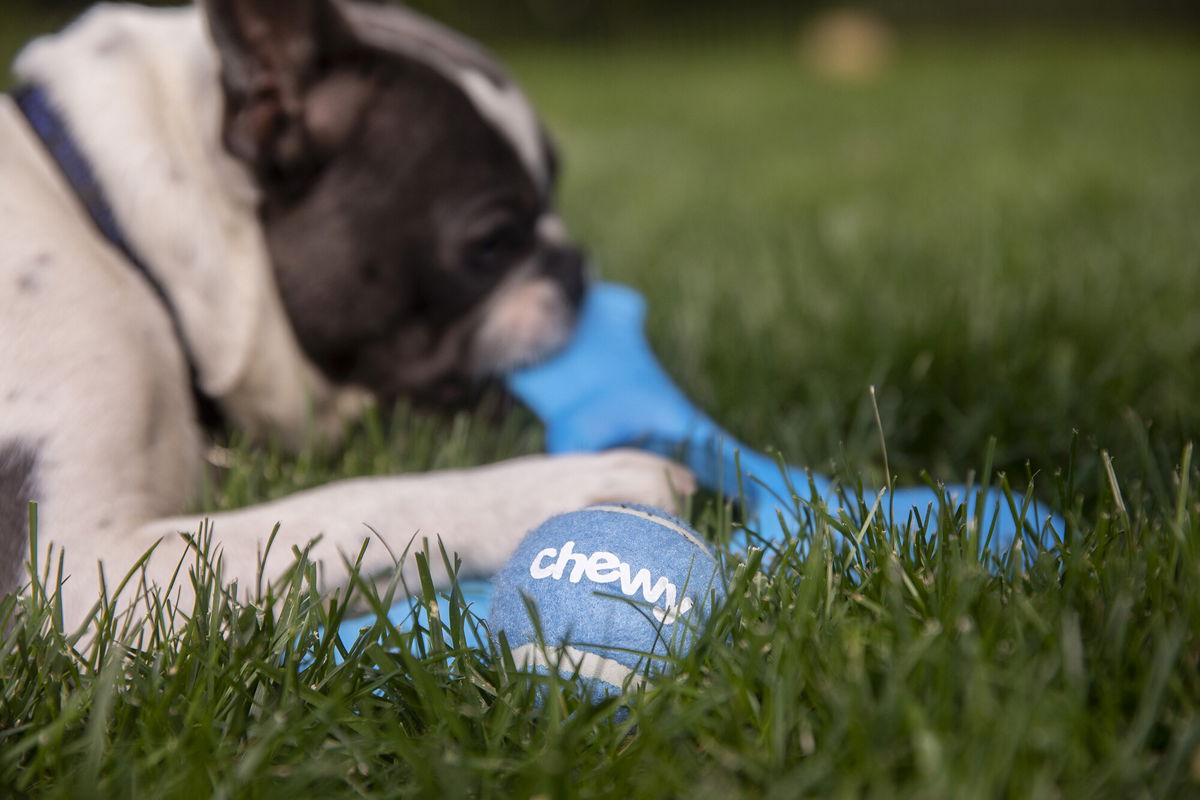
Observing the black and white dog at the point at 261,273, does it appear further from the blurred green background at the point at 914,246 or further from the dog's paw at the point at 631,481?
the blurred green background at the point at 914,246

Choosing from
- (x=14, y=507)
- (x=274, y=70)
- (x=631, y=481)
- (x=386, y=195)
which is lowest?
(x=14, y=507)

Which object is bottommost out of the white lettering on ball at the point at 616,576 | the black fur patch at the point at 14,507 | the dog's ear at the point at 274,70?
the black fur patch at the point at 14,507

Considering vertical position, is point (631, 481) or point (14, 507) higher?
point (631, 481)

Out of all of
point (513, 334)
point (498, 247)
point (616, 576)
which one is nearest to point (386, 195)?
point (498, 247)

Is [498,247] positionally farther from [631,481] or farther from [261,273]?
[631,481]

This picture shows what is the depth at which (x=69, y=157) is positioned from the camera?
196cm

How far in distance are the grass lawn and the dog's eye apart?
355 mm

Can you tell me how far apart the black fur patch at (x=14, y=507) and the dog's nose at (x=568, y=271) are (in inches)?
47.0

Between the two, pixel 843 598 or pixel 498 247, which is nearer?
pixel 843 598

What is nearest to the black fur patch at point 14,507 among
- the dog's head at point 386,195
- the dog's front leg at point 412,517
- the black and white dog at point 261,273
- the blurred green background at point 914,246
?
the black and white dog at point 261,273

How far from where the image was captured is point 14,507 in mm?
1575

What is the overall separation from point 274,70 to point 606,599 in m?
1.35

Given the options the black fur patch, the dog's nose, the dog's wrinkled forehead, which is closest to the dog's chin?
the dog's nose

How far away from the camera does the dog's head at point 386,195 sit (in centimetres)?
210
